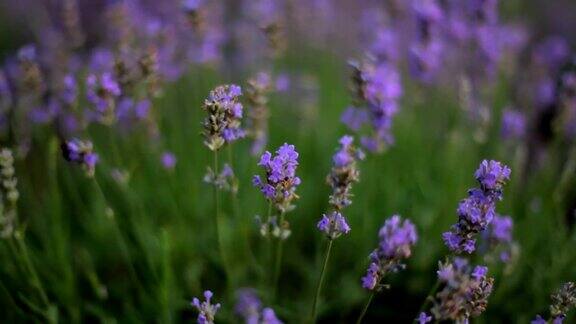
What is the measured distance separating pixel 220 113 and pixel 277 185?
255 millimetres

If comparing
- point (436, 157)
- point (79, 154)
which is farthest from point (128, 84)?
point (436, 157)

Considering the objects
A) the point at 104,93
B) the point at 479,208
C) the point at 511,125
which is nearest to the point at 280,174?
the point at 479,208

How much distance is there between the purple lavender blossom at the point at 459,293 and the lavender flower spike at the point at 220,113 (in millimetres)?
700

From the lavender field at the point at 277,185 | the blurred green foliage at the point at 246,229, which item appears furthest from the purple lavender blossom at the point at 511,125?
the blurred green foliage at the point at 246,229

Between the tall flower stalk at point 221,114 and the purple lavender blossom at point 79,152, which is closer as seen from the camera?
the tall flower stalk at point 221,114

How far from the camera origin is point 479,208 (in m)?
1.49

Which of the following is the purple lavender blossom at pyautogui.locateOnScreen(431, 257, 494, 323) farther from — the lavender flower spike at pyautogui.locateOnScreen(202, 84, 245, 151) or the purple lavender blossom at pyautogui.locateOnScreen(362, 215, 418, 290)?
the lavender flower spike at pyautogui.locateOnScreen(202, 84, 245, 151)

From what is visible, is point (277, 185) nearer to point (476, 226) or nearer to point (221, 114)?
point (221, 114)

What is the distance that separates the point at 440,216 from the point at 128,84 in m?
1.60

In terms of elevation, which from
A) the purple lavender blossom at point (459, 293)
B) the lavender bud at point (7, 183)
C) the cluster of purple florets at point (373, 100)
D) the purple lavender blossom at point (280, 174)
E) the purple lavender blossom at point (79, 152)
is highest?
the cluster of purple florets at point (373, 100)

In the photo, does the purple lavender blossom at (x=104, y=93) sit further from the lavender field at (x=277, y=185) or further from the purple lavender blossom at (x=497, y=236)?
the purple lavender blossom at (x=497, y=236)

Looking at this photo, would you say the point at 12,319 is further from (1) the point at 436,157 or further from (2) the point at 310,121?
(1) the point at 436,157

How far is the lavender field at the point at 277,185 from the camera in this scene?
1.96 m

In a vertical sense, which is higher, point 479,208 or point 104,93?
point 104,93
